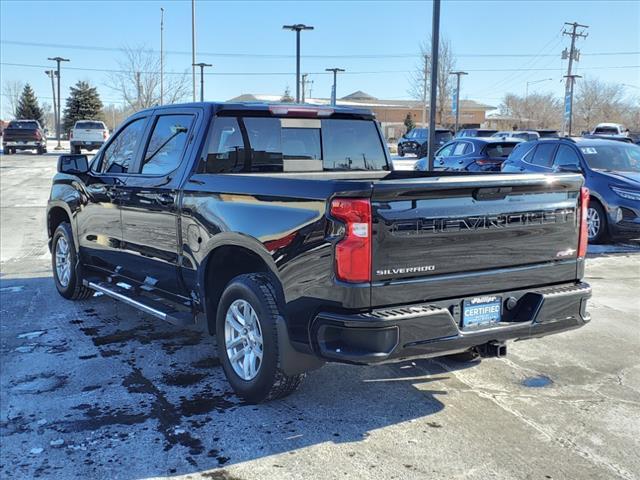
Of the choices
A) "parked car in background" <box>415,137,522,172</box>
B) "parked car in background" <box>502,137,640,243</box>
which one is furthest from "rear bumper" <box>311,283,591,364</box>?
"parked car in background" <box>415,137,522,172</box>

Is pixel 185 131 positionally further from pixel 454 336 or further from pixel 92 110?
pixel 92 110

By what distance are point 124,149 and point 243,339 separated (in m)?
2.66

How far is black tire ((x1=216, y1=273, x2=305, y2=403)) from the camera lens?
3.93 meters

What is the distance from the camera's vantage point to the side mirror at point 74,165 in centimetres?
651

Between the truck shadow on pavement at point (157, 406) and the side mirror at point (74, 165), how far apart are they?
1680 millimetres

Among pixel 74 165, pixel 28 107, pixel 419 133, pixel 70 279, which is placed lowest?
pixel 70 279

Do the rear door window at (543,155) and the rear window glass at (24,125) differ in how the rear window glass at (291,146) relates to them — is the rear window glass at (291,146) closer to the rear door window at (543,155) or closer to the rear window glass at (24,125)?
the rear door window at (543,155)

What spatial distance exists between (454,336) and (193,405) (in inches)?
71.3

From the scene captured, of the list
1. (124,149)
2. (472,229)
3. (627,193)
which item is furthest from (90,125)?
(472,229)

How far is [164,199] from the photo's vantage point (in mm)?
5012

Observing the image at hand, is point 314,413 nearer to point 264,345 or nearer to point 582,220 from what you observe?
point 264,345

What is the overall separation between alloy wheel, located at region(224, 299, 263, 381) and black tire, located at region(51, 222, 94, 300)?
3.03 meters

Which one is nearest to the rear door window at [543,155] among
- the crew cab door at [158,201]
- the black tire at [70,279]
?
the crew cab door at [158,201]

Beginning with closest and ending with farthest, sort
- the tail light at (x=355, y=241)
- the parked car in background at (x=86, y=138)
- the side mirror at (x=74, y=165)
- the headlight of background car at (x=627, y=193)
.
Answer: the tail light at (x=355, y=241)
the side mirror at (x=74, y=165)
the headlight of background car at (x=627, y=193)
the parked car in background at (x=86, y=138)
